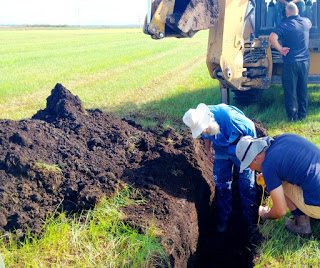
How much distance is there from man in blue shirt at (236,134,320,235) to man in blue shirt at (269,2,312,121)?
146 inches

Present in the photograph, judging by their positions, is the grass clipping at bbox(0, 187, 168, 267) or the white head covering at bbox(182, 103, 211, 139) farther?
the white head covering at bbox(182, 103, 211, 139)

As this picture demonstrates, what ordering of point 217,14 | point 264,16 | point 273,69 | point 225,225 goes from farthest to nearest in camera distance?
point 264,16
point 273,69
point 217,14
point 225,225

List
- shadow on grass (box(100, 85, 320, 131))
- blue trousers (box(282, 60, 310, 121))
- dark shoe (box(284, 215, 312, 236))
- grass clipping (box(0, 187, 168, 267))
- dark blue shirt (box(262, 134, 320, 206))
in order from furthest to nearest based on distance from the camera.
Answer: shadow on grass (box(100, 85, 320, 131)) → blue trousers (box(282, 60, 310, 121)) → dark shoe (box(284, 215, 312, 236)) → dark blue shirt (box(262, 134, 320, 206)) → grass clipping (box(0, 187, 168, 267))

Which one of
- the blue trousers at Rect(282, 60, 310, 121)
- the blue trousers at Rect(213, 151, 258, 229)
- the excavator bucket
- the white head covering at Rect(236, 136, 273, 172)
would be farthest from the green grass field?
the excavator bucket

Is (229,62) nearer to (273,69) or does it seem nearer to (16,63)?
(273,69)

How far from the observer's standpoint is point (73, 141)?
4992 mm

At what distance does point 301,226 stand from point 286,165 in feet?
2.73

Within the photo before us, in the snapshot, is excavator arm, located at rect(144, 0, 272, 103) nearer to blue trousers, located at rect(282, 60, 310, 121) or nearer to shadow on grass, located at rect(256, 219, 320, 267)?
blue trousers, located at rect(282, 60, 310, 121)

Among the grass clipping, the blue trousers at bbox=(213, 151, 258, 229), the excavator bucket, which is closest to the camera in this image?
the grass clipping

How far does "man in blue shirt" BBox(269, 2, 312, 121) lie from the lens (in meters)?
6.64

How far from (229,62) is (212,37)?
21.1 inches

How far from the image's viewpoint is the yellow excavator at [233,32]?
559cm

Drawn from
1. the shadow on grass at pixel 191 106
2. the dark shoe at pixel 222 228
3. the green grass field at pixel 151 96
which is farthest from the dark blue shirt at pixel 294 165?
the shadow on grass at pixel 191 106

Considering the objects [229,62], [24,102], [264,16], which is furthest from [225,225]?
[24,102]
